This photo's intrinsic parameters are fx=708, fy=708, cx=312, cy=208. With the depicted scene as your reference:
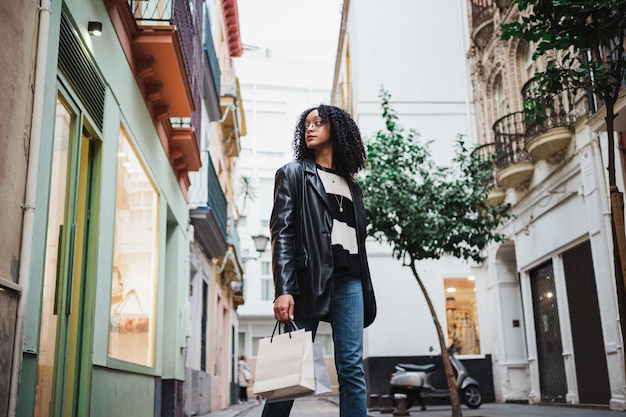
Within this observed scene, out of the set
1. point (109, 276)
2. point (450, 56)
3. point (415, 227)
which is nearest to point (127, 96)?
point (109, 276)

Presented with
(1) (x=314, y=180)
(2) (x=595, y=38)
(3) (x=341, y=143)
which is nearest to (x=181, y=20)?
(2) (x=595, y=38)

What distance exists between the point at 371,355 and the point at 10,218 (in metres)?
16.3

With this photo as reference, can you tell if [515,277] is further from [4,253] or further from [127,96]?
[4,253]

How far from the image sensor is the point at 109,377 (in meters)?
6.29

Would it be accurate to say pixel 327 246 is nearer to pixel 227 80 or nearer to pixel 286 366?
pixel 286 366

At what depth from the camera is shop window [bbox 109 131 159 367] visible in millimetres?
7098

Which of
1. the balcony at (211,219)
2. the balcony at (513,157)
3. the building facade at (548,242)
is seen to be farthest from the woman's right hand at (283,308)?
the balcony at (513,157)

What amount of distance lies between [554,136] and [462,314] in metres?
8.41

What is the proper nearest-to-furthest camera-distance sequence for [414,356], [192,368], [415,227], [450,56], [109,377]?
[109,377], [415,227], [192,368], [414,356], [450,56]

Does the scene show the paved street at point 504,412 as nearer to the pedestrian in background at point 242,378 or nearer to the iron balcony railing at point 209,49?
the iron balcony railing at point 209,49

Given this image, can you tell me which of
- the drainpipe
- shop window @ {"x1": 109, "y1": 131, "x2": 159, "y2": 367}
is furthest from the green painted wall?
the drainpipe

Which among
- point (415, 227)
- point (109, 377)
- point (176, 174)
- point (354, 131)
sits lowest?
point (109, 377)

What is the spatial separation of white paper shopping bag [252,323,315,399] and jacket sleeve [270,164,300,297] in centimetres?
30

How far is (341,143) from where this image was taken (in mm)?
3908
